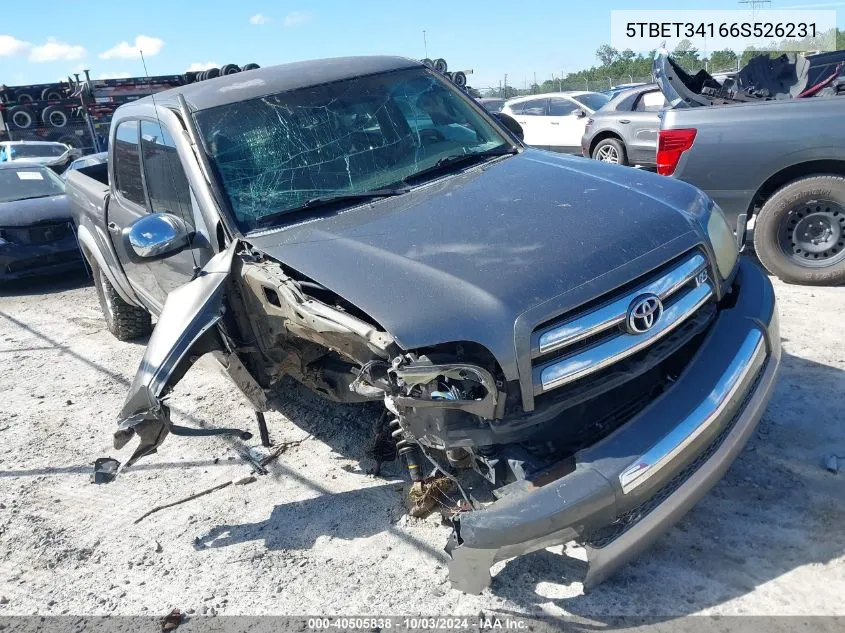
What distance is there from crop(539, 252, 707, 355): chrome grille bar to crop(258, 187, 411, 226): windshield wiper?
1355 millimetres

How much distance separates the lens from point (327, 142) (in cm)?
359

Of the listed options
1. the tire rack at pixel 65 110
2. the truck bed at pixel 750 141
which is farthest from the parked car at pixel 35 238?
the tire rack at pixel 65 110

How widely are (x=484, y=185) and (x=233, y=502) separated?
2023 mm

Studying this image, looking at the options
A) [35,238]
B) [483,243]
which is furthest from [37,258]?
[483,243]

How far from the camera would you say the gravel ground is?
2607mm

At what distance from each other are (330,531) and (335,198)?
61.8 inches

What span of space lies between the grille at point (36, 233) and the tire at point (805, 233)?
7.43 m

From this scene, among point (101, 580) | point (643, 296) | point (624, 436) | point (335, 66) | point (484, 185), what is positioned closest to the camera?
point (624, 436)

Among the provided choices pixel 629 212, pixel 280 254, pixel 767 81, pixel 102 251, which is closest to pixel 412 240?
pixel 280 254

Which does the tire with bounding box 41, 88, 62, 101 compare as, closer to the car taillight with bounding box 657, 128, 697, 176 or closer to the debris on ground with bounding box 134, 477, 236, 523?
the car taillight with bounding box 657, 128, 697, 176

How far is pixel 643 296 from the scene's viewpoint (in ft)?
8.20

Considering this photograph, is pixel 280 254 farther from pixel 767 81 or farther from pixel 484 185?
pixel 767 81

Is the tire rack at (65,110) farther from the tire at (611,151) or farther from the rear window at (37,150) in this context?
the tire at (611,151)

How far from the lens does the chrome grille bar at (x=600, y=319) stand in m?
2.33
